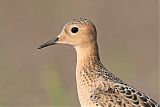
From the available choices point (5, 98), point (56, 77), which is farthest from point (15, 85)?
point (56, 77)

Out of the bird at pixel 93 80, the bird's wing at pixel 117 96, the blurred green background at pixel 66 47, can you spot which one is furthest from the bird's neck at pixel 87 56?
the blurred green background at pixel 66 47

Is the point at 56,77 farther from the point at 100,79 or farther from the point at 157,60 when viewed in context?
the point at 157,60

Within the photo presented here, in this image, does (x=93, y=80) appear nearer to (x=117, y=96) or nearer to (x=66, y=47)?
(x=117, y=96)

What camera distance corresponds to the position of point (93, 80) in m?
11.6

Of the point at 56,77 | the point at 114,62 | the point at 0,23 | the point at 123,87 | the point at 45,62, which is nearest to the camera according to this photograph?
the point at 123,87

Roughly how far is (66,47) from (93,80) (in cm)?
950

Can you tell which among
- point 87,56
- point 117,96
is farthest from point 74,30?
point 117,96

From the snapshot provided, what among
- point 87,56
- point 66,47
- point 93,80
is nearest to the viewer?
point 93,80

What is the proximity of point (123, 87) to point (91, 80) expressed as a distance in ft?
1.75

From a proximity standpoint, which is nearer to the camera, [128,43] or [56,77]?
[56,77]

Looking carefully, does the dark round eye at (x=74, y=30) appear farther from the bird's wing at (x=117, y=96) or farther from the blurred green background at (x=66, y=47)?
the blurred green background at (x=66, y=47)

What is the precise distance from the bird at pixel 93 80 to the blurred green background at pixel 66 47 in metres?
4.42

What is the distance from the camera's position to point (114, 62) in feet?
60.6

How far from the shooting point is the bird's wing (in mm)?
11039
